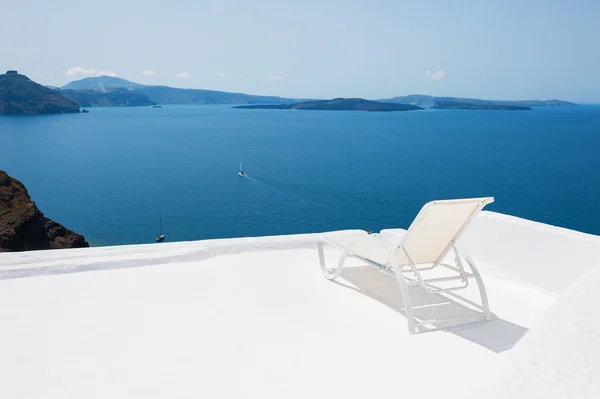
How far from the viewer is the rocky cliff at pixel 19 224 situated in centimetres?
1658

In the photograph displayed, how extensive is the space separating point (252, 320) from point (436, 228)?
1.31 m

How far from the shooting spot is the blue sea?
33969 mm

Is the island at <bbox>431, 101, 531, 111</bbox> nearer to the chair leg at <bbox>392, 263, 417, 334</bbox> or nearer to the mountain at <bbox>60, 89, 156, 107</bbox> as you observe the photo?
the mountain at <bbox>60, 89, 156, 107</bbox>

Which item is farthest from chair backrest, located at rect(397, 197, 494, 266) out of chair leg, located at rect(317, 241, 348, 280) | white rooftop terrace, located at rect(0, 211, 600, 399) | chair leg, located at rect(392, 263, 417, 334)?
chair leg, located at rect(317, 241, 348, 280)

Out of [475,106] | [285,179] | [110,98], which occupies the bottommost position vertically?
[285,179]

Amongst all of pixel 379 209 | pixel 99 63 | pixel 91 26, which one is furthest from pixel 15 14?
pixel 99 63

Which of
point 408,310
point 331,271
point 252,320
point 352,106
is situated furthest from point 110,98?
point 408,310

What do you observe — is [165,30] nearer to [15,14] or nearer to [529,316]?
[15,14]

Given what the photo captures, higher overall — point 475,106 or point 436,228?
point 436,228

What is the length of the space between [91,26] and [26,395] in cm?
9769

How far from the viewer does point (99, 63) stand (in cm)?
12369

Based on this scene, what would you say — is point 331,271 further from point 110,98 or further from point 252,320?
point 110,98

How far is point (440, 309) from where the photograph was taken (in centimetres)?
322

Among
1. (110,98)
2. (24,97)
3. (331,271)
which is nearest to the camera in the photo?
(331,271)
